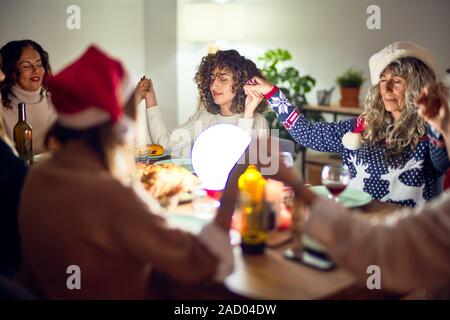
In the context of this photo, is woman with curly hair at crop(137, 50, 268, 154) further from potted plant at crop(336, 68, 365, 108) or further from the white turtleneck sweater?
potted plant at crop(336, 68, 365, 108)

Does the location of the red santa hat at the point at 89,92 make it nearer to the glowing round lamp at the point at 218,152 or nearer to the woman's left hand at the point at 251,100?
the glowing round lamp at the point at 218,152

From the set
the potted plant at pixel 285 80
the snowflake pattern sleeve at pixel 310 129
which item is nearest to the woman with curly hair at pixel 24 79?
the snowflake pattern sleeve at pixel 310 129

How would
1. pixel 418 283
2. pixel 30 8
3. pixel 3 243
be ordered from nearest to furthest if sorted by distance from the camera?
pixel 418 283
pixel 3 243
pixel 30 8

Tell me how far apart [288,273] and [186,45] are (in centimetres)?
374

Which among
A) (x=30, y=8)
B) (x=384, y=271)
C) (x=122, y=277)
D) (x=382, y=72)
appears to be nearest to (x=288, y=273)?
(x=384, y=271)

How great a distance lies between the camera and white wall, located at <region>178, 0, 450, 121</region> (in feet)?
14.3

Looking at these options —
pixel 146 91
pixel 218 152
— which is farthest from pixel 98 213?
pixel 146 91

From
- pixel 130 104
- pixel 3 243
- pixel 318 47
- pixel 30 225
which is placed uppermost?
pixel 318 47

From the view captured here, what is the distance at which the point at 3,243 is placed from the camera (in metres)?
1.70

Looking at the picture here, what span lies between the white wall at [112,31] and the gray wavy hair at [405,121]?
1.98 metres

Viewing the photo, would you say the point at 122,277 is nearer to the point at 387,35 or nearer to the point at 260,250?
the point at 260,250

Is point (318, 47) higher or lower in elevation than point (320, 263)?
higher

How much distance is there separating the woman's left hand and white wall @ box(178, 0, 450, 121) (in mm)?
2291

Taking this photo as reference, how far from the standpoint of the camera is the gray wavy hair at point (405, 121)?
7.11 feet
